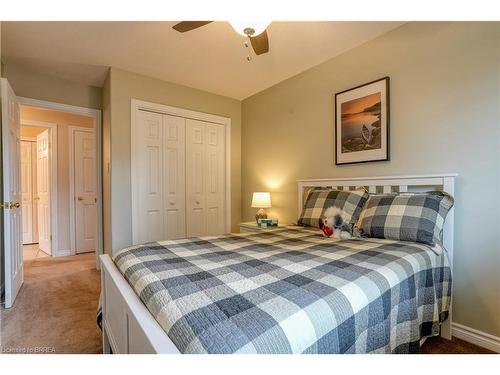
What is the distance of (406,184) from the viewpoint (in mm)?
2023

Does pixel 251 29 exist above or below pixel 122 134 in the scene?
above

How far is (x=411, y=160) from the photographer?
2.06 metres

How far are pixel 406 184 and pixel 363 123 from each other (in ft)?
2.37

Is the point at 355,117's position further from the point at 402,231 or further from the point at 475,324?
the point at 475,324

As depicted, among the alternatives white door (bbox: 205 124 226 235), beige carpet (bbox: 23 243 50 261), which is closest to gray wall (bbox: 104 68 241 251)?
white door (bbox: 205 124 226 235)

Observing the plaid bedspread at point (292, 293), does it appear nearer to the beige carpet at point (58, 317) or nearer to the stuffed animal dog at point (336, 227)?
the stuffed animal dog at point (336, 227)

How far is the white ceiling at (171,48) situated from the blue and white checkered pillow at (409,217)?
1494mm

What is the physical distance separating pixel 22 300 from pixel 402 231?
11.5ft

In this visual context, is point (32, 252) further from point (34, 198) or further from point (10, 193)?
point (10, 193)

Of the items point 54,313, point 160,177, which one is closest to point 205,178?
point 160,177

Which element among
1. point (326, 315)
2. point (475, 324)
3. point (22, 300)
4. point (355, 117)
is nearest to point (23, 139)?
point (22, 300)

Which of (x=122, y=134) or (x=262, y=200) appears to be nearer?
(x=122, y=134)

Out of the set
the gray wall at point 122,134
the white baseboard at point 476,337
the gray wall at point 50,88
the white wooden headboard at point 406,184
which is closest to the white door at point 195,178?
the gray wall at point 122,134

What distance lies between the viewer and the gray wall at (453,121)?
169 cm
